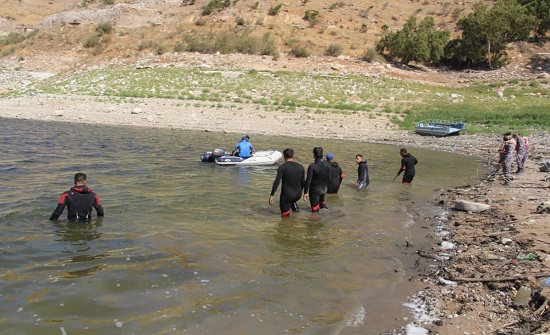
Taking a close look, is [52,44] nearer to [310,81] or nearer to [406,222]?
[310,81]

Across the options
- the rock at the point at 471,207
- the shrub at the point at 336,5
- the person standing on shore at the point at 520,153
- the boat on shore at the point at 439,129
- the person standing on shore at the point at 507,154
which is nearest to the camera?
the rock at the point at 471,207

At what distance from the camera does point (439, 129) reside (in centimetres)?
2669

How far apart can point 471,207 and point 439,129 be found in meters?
17.0

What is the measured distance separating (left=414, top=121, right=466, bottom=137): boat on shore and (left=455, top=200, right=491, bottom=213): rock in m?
16.5

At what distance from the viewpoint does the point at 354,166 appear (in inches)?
720

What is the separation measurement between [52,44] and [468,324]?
59.2 m

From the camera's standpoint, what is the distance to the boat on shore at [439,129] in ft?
87.2

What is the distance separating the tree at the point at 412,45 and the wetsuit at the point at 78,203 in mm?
43260

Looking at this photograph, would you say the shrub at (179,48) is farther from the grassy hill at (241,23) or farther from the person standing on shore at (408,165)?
the person standing on shore at (408,165)

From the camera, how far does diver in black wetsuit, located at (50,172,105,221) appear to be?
867 centimetres

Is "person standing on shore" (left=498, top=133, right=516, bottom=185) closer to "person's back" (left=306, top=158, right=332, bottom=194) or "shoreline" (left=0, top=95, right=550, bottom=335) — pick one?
"shoreline" (left=0, top=95, right=550, bottom=335)

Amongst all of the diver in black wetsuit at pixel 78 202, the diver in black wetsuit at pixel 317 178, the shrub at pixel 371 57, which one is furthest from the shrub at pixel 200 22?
the diver in black wetsuit at pixel 78 202

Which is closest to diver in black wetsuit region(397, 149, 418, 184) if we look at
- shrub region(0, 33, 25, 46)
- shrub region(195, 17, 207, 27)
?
shrub region(195, 17, 207, 27)

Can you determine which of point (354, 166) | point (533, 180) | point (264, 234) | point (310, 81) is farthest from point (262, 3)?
point (264, 234)
